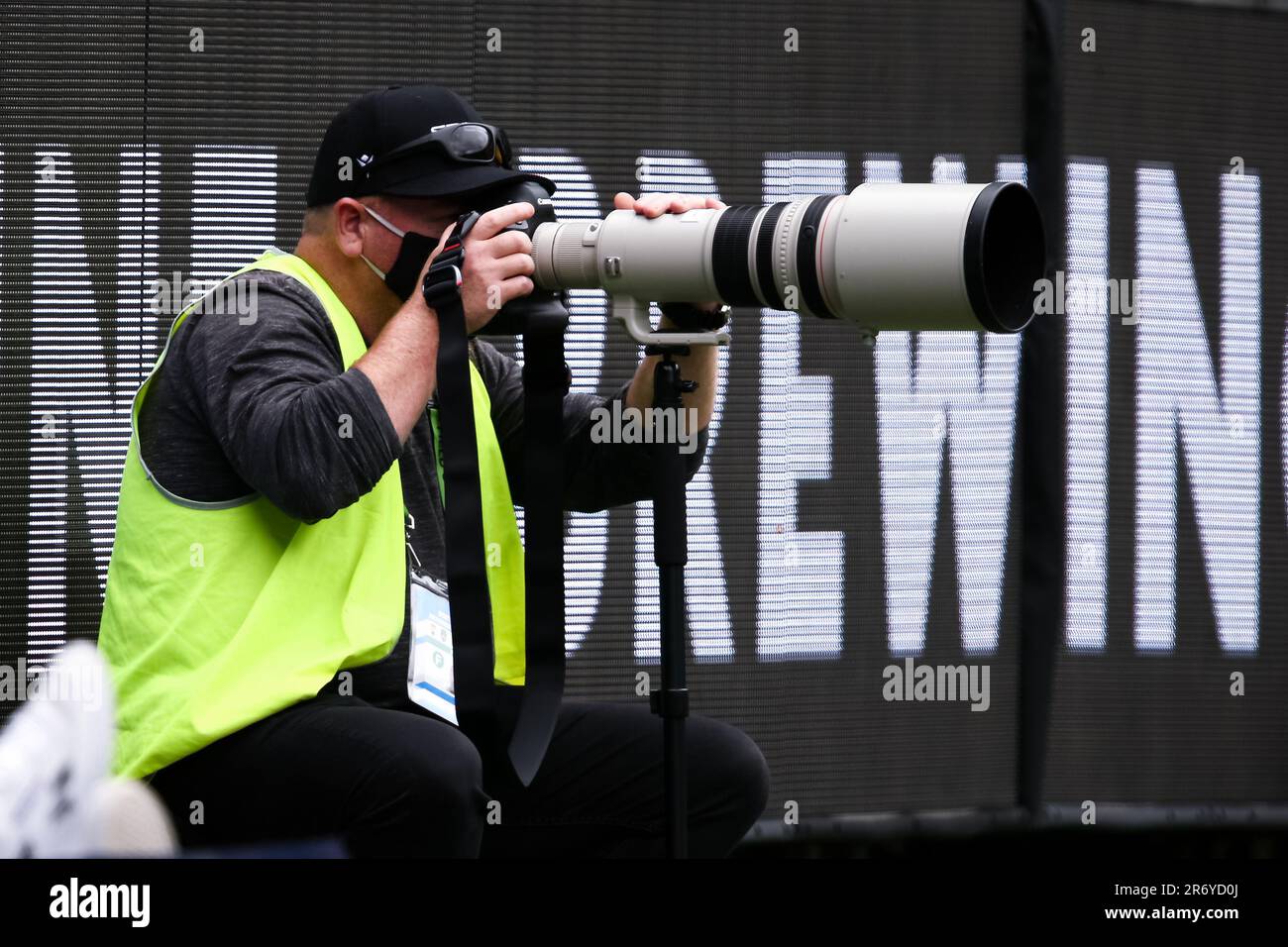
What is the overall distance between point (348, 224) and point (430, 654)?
0.65 metres

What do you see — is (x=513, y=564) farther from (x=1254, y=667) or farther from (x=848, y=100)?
(x=1254, y=667)

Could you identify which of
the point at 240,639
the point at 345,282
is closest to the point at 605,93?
the point at 345,282

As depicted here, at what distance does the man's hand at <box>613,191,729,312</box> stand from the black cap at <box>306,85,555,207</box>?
0.63 ft

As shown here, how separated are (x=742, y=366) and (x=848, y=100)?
63cm

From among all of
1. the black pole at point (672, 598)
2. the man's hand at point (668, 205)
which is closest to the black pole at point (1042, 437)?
the man's hand at point (668, 205)

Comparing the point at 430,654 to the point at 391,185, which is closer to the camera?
the point at 430,654

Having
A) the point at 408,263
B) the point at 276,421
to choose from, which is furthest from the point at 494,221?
the point at 276,421

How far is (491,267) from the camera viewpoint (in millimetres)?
2004

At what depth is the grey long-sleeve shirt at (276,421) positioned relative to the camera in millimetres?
1872
